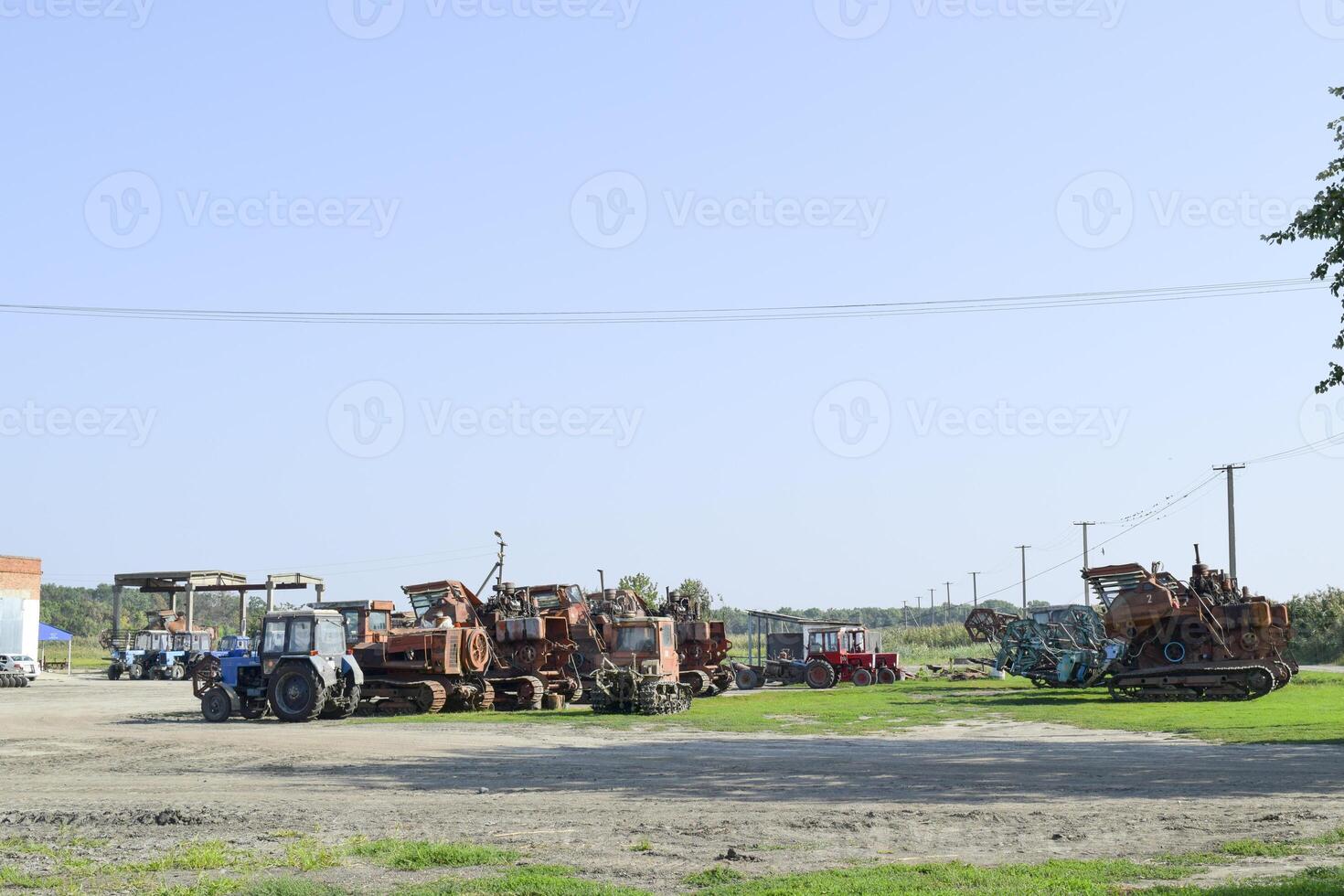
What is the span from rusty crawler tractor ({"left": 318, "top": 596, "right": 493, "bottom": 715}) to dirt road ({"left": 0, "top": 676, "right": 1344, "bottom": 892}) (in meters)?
6.64

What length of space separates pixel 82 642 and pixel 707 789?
113250mm

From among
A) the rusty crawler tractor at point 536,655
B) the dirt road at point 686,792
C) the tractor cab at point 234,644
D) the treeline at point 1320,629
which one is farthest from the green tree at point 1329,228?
the treeline at point 1320,629

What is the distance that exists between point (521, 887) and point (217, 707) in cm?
2316

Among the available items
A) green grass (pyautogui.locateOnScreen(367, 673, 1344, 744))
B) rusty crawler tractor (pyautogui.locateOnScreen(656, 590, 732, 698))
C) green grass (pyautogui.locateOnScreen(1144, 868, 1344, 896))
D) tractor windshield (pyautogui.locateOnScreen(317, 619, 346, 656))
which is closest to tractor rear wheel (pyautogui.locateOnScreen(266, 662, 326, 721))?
tractor windshield (pyautogui.locateOnScreen(317, 619, 346, 656))

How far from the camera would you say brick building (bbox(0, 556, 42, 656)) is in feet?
211

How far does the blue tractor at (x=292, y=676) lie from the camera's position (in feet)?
101

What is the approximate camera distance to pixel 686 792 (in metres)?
16.6

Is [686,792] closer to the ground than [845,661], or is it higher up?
higher up

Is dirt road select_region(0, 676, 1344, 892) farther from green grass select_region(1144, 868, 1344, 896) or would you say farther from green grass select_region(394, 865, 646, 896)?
green grass select_region(1144, 868, 1344, 896)

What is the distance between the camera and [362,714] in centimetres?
3344

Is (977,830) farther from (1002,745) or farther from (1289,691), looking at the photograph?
(1289,691)

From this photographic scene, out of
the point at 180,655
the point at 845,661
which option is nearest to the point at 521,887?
the point at 845,661

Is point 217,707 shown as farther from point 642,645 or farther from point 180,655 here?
point 180,655

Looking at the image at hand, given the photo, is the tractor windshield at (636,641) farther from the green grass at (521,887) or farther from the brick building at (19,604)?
the brick building at (19,604)
